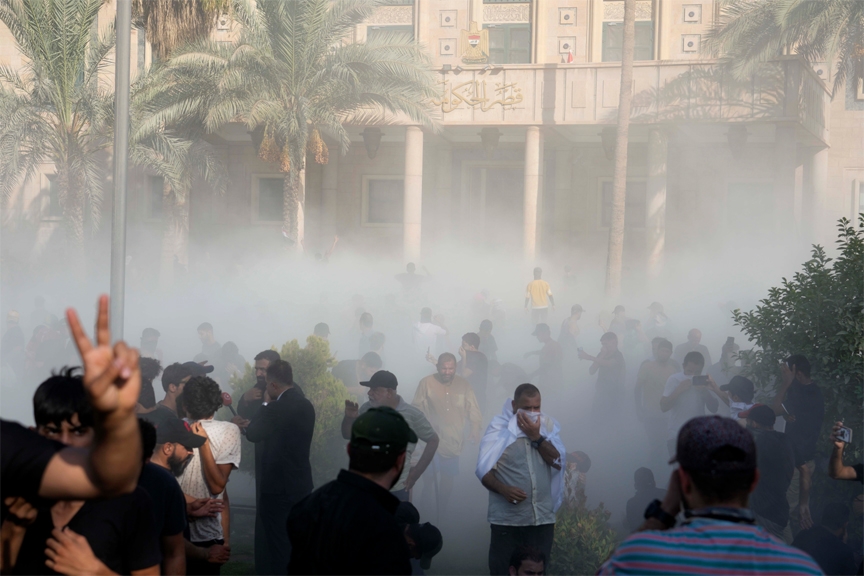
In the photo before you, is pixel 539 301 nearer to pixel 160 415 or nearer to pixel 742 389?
pixel 742 389

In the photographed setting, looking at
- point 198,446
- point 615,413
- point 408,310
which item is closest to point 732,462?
point 198,446

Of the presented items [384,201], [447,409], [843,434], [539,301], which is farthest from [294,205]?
[843,434]

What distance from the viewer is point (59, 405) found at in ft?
8.09

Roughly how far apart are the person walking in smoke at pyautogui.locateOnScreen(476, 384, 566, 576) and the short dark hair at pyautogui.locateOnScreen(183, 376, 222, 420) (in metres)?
1.59

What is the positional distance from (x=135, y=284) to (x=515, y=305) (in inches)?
Result: 395

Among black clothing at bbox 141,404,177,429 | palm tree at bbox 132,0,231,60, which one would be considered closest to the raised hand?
black clothing at bbox 141,404,177,429

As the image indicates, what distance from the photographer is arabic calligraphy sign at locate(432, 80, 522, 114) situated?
73.5ft

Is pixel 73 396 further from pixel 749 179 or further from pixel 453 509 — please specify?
pixel 749 179

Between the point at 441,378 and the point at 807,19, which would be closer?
the point at 441,378

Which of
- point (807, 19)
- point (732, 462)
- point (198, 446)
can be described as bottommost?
point (198, 446)

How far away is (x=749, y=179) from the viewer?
2359 centimetres

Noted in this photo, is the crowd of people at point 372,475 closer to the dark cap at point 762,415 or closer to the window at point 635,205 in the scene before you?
the dark cap at point 762,415

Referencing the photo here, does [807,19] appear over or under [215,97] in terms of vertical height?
over

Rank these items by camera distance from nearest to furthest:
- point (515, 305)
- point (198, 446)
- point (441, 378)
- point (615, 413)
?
point (198, 446) < point (441, 378) < point (615, 413) < point (515, 305)
